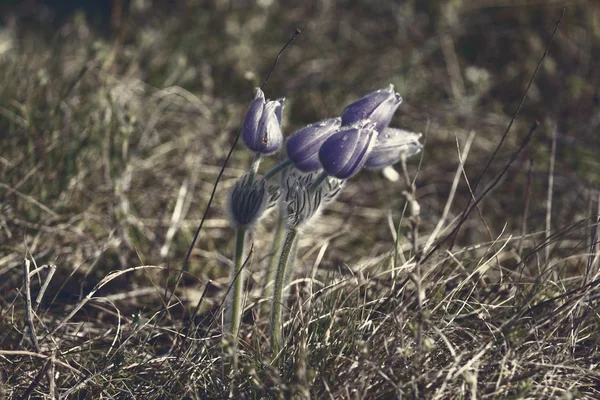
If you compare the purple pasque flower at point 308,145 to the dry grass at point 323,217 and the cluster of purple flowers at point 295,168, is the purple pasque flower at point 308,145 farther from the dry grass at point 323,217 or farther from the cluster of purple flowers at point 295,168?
the dry grass at point 323,217

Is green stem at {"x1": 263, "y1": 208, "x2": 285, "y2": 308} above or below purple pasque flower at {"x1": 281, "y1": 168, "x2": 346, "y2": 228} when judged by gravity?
below

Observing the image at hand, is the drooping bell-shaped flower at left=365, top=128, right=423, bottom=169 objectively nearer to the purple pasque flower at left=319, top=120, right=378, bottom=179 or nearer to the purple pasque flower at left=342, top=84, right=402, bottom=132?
the purple pasque flower at left=342, top=84, right=402, bottom=132

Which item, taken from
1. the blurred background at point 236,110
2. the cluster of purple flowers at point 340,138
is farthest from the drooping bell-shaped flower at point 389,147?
the blurred background at point 236,110

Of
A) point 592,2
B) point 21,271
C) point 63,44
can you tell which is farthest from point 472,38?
point 21,271

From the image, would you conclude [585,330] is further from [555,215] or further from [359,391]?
[555,215]

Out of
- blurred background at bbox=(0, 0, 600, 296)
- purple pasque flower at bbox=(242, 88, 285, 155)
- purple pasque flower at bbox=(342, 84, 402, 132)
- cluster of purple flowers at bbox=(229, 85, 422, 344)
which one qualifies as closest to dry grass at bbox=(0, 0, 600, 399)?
blurred background at bbox=(0, 0, 600, 296)
